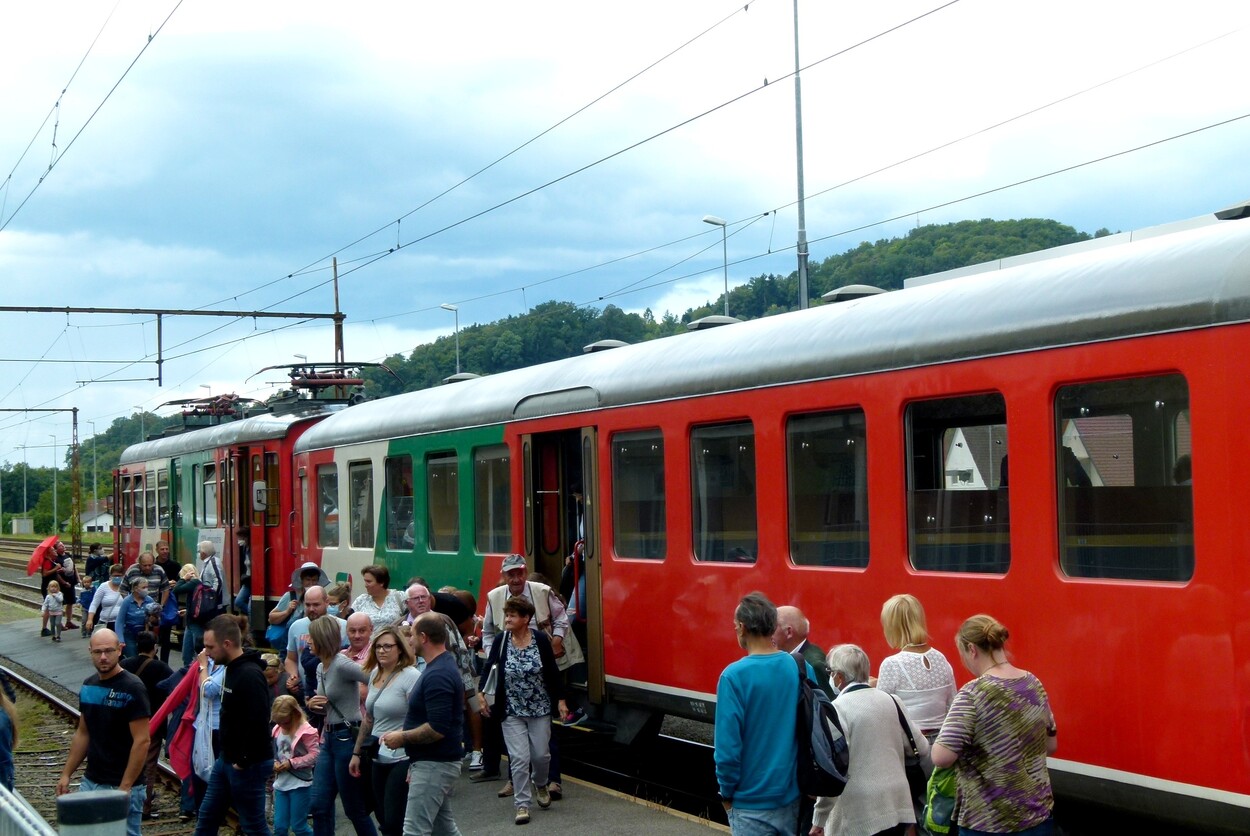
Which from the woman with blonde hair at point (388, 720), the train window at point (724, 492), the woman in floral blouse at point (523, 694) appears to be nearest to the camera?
the woman with blonde hair at point (388, 720)

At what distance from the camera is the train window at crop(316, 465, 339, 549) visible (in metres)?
16.9

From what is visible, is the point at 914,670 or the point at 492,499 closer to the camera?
the point at 914,670

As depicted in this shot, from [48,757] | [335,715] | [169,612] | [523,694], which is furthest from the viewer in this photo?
[169,612]

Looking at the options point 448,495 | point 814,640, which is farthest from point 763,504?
point 448,495

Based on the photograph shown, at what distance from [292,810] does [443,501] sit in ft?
17.9

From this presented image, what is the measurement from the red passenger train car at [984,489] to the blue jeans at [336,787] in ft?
8.24

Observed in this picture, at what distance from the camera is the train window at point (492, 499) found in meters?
12.4

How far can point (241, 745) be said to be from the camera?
26.3ft

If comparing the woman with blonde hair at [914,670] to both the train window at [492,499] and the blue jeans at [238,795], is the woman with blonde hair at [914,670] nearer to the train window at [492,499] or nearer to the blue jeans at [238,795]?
the blue jeans at [238,795]

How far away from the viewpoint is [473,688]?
9.89 metres

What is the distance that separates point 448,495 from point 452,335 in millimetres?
45305

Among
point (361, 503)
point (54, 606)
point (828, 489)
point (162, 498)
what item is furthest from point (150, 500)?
point (828, 489)

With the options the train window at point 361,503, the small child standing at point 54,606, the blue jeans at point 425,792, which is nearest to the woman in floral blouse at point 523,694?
the blue jeans at point 425,792

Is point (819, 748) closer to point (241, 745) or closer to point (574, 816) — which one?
point (241, 745)
